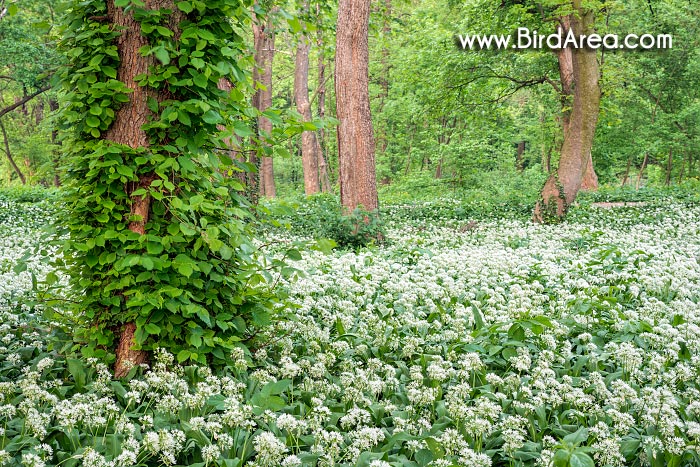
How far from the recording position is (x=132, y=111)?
3.12 meters

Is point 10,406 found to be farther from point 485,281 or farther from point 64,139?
point 485,281

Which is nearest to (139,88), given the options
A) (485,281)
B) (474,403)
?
(474,403)

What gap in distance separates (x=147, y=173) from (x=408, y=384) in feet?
6.81

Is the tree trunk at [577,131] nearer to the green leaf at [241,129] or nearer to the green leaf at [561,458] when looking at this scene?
the green leaf at [241,129]

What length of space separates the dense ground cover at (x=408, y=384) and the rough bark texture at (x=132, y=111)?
7.7 inches

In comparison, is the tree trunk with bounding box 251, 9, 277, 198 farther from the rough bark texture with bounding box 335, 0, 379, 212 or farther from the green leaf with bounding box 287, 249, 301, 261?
the green leaf with bounding box 287, 249, 301, 261

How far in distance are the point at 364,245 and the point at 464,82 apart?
7.31 meters

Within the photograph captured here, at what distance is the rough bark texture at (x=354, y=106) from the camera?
875 cm

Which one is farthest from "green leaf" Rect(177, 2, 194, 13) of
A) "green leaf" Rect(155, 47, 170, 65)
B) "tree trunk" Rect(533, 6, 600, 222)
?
"tree trunk" Rect(533, 6, 600, 222)

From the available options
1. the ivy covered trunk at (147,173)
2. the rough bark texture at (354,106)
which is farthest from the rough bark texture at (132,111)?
the rough bark texture at (354,106)

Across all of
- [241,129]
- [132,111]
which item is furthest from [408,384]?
[132,111]

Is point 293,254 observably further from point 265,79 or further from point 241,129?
point 265,79

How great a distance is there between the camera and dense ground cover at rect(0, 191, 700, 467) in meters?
2.38

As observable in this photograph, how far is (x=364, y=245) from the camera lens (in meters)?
8.46
